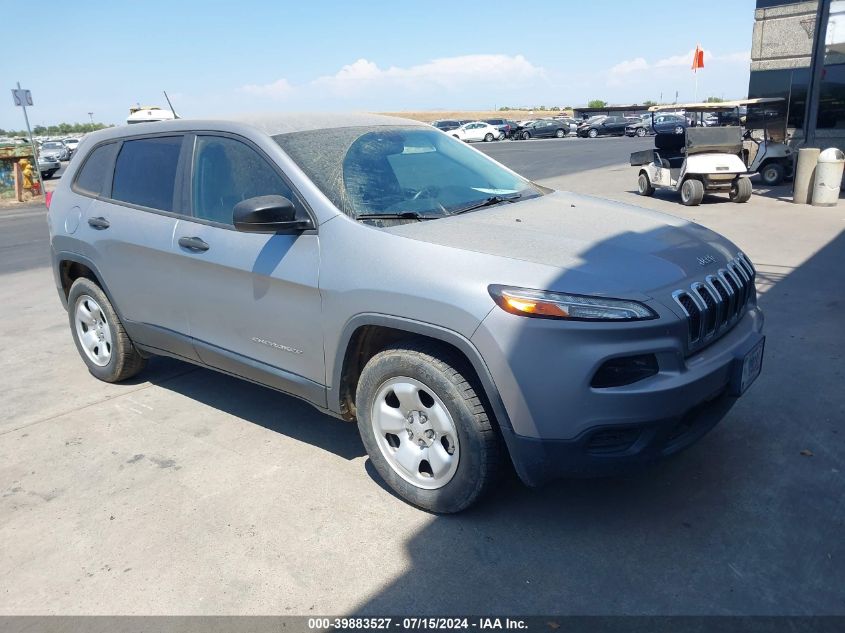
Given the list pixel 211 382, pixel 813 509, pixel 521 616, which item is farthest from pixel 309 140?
pixel 813 509

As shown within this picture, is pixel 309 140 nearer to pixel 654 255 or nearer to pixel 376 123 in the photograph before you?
pixel 376 123

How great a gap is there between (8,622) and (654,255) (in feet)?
10.1

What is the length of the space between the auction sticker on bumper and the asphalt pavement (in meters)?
0.55

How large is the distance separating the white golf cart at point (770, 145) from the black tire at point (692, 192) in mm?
3077

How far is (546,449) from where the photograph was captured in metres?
2.80

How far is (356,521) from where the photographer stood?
A: 327 cm

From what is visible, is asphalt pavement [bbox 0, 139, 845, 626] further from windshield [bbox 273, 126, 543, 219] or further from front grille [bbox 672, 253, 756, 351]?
front grille [bbox 672, 253, 756, 351]

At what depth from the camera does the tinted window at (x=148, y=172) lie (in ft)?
13.8

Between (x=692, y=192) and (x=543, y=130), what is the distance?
36.5m

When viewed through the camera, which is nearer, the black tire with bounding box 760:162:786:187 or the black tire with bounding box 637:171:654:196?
the black tire with bounding box 637:171:654:196

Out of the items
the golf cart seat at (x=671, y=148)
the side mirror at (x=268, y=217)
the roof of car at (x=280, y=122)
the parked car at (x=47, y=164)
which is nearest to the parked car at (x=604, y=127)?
the parked car at (x=47, y=164)

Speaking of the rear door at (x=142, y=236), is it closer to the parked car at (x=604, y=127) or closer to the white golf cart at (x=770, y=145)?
the white golf cart at (x=770, y=145)

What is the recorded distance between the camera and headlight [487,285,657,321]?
2.71 meters

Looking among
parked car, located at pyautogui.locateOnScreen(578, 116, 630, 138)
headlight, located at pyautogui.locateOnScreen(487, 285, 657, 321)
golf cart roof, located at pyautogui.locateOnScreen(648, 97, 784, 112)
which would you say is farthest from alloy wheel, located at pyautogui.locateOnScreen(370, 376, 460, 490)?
parked car, located at pyautogui.locateOnScreen(578, 116, 630, 138)
